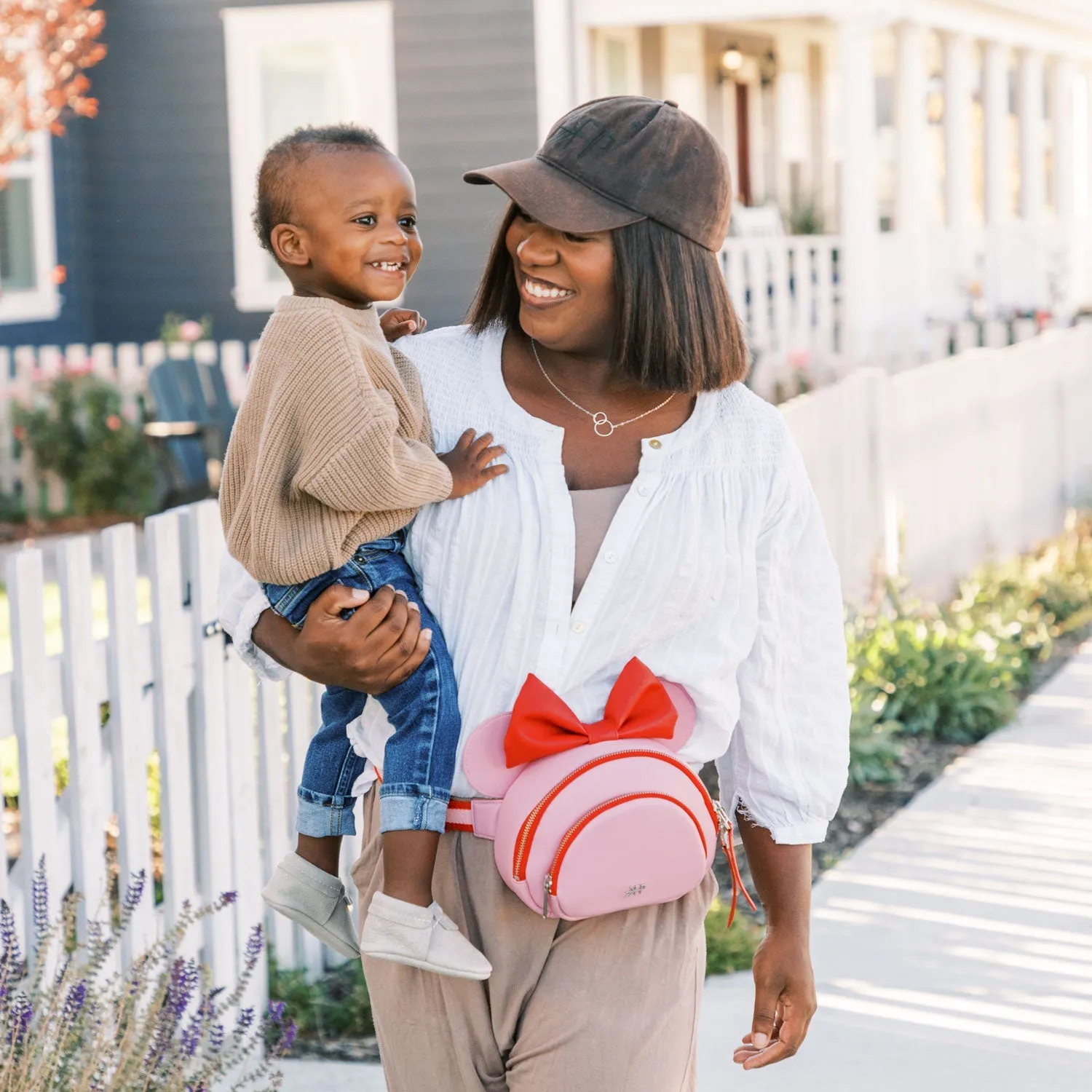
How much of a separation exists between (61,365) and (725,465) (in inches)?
417

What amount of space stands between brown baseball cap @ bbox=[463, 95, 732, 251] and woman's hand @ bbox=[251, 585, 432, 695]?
20.6 inches

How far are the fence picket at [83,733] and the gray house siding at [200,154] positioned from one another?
9866mm

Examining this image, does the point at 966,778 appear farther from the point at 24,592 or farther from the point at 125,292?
the point at 125,292

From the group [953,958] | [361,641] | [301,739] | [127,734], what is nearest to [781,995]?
[361,641]

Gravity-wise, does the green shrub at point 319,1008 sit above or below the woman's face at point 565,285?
below

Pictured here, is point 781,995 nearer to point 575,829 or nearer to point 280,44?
point 575,829

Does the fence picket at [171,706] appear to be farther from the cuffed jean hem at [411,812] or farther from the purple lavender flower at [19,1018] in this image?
the cuffed jean hem at [411,812]

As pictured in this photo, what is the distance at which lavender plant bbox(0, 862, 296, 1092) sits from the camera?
273cm

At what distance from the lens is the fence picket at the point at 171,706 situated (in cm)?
Answer: 377

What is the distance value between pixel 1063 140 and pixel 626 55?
6.84m

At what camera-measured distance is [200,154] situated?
14.1m

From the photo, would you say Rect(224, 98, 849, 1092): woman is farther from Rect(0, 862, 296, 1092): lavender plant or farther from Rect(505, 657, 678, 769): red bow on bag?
Rect(0, 862, 296, 1092): lavender plant

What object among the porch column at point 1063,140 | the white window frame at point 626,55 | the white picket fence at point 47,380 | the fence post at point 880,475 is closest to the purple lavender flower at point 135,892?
the fence post at point 880,475

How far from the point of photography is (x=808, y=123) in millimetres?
19719
